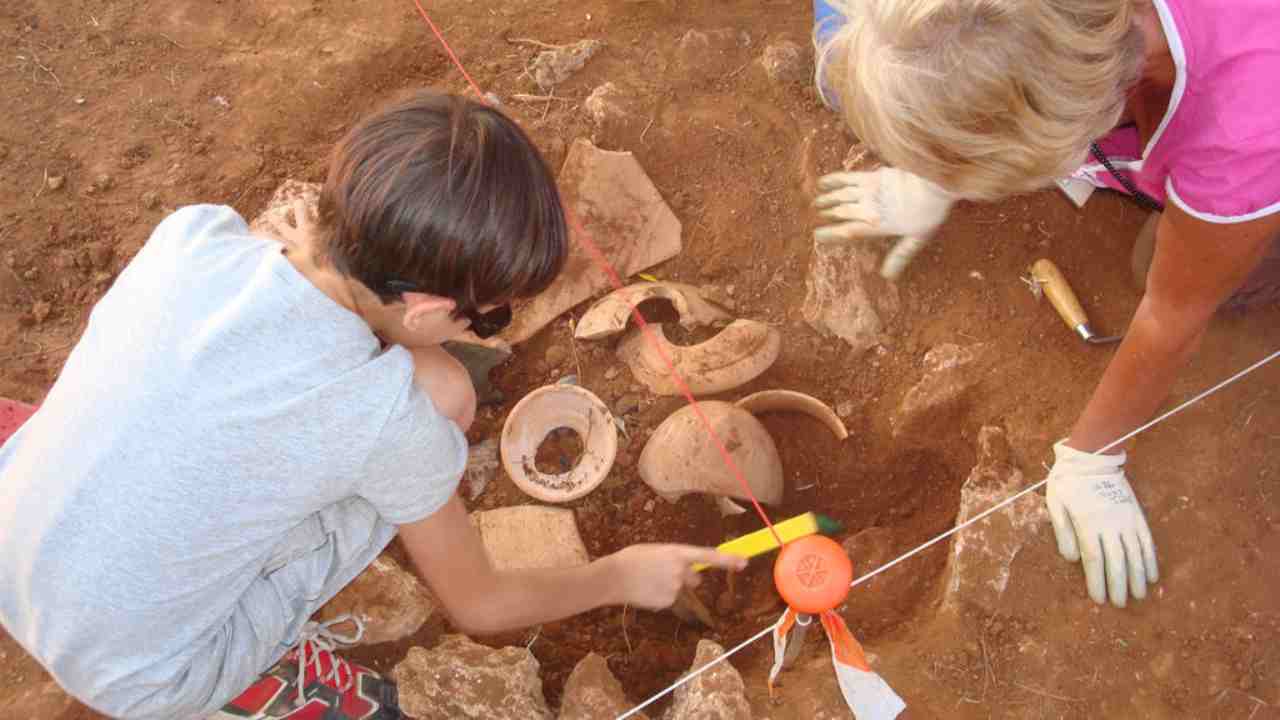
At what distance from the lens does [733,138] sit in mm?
2738

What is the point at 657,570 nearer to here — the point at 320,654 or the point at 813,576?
the point at 813,576

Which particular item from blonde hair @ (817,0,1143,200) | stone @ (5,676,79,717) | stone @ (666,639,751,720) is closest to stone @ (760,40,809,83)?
blonde hair @ (817,0,1143,200)

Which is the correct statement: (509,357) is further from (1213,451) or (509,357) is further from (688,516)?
(1213,451)

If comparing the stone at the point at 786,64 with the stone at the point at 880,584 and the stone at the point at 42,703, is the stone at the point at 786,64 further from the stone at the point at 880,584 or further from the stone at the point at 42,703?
the stone at the point at 42,703

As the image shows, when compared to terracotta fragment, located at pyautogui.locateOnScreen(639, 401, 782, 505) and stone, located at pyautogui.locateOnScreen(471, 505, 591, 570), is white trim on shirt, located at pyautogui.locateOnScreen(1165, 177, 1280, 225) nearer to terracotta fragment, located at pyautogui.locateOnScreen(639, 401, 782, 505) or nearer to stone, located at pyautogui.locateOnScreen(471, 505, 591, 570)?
terracotta fragment, located at pyautogui.locateOnScreen(639, 401, 782, 505)

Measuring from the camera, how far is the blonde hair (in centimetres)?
129

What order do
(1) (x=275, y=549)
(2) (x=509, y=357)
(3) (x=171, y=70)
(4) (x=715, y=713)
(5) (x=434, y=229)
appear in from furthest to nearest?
1. (3) (x=171, y=70)
2. (2) (x=509, y=357)
3. (4) (x=715, y=713)
4. (1) (x=275, y=549)
5. (5) (x=434, y=229)

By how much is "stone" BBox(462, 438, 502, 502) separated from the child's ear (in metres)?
1.03

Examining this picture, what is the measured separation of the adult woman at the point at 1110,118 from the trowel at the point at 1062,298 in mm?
409

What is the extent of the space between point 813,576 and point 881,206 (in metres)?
1.29

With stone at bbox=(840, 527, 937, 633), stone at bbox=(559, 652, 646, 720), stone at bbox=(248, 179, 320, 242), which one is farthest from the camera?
stone at bbox=(248, 179, 320, 242)

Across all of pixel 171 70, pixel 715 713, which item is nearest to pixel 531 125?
pixel 171 70

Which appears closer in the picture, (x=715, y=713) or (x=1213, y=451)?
(x=715, y=713)

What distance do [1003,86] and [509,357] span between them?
5.17ft
